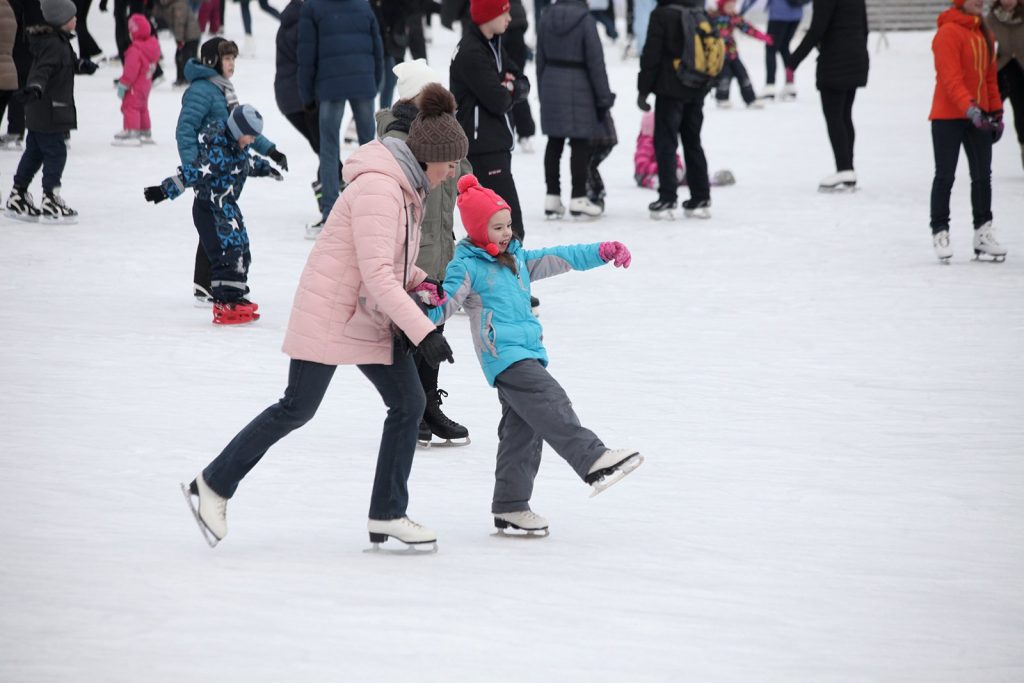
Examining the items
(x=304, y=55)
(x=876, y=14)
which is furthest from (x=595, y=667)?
(x=876, y=14)

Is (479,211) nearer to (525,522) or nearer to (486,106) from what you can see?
(525,522)

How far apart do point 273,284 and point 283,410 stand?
499 centimetres

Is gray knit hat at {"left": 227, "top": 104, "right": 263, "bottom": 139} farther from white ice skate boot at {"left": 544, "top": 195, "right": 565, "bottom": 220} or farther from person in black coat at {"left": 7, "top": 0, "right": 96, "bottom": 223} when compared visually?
white ice skate boot at {"left": 544, "top": 195, "right": 565, "bottom": 220}

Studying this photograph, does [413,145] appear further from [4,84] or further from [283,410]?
[4,84]

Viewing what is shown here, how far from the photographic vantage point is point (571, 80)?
37.1 ft

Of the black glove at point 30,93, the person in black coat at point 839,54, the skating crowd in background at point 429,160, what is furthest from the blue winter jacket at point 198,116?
the person in black coat at point 839,54

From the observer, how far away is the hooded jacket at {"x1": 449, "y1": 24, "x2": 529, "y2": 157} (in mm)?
8219

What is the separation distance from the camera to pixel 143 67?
14.1 meters

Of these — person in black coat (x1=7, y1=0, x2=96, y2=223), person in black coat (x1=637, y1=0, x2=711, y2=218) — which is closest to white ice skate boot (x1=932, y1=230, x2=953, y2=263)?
person in black coat (x1=637, y1=0, x2=711, y2=218)

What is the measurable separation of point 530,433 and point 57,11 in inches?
280

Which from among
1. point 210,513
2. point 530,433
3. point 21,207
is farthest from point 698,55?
point 210,513

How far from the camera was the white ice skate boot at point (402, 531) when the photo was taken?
180 inches

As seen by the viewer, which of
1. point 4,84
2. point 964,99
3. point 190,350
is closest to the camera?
point 190,350

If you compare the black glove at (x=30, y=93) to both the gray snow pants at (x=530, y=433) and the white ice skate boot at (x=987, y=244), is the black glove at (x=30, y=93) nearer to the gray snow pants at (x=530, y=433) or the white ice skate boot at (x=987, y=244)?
the gray snow pants at (x=530, y=433)
